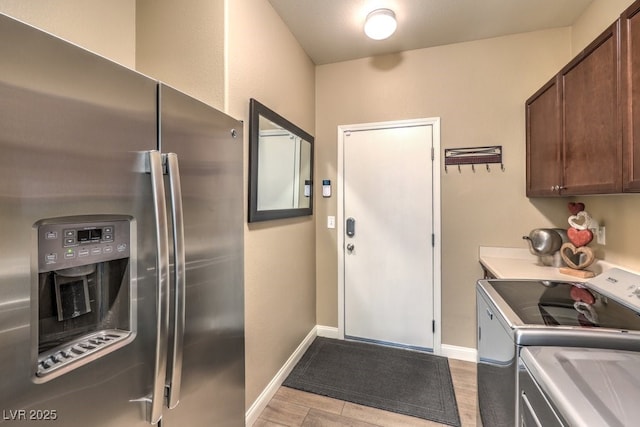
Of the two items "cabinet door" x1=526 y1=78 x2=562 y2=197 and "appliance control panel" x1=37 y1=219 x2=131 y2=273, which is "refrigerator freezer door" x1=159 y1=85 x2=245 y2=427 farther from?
"cabinet door" x1=526 y1=78 x2=562 y2=197

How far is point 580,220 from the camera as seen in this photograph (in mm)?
1990

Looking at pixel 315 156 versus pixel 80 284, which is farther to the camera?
pixel 315 156

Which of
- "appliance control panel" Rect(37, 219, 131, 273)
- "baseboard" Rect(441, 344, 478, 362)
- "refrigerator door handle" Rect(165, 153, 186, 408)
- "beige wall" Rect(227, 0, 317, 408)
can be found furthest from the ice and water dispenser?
"baseboard" Rect(441, 344, 478, 362)

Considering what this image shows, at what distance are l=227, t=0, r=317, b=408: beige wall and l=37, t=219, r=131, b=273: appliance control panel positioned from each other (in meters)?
0.91

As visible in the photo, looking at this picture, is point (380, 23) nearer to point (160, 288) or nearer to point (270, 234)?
point (270, 234)

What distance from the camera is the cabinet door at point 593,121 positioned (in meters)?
1.33

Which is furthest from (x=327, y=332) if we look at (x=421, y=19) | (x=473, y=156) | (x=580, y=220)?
(x=421, y=19)

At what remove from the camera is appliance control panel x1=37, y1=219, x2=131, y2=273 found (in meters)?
0.67

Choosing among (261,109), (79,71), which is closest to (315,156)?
(261,109)

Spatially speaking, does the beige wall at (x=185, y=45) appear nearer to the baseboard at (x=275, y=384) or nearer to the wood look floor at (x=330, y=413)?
the baseboard at (x=275, y=384)

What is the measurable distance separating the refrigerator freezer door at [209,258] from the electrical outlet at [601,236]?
235 cm

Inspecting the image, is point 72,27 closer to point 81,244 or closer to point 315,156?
point 81,244

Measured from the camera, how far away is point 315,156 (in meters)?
2.94

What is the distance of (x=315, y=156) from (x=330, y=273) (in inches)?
47.6
